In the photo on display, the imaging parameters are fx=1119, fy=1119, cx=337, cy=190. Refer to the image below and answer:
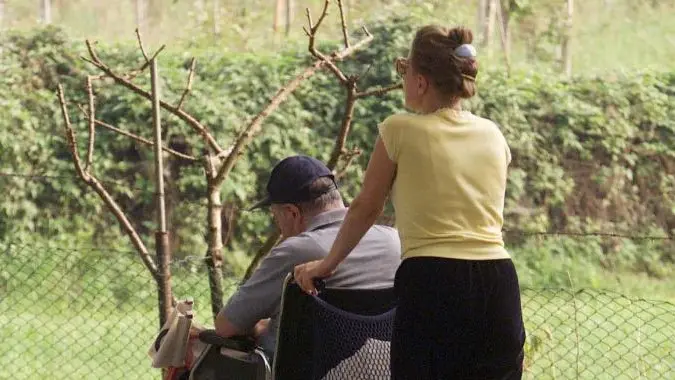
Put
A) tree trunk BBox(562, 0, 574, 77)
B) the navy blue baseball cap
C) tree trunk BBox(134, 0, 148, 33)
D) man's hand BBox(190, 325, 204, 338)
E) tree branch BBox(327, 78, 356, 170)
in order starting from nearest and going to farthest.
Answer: the navy blue baseball cap < man's hand BBox(190, 325, 204, 338) < tree branch BBox(327, 78, 356, 170) < tree trunk BBox(562, 0, 574, 77) < tree trunk BBox(134, 0, 148, 33)

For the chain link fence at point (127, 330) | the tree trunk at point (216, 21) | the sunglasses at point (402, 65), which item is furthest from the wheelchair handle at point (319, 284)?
the tree trunk at point (216, 21)

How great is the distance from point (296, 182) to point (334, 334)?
436mm

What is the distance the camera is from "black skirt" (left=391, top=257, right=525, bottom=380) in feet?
7.47

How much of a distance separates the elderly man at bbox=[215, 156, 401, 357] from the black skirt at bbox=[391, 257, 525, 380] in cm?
31

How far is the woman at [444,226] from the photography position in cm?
229

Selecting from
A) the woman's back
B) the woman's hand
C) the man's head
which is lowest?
the woman's hand

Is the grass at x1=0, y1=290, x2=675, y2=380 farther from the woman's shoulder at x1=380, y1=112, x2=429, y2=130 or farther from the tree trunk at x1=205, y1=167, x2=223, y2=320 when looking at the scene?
the woman's shoulder at x1=380, y1=112, x2=429, y2=130

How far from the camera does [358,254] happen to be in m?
2.64

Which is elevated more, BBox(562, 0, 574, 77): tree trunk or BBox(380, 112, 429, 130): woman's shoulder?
BBox(380, 112, 429, 130): woman's shoulder

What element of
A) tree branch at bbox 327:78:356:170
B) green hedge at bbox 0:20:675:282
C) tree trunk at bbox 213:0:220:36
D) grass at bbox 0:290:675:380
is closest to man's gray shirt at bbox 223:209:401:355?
tree branch at bbox 327:78:356:170

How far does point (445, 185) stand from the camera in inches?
90.7

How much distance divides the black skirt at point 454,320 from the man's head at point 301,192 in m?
0.52

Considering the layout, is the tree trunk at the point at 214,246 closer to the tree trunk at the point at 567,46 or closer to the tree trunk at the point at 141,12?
the tree trunk at the point at 567,46

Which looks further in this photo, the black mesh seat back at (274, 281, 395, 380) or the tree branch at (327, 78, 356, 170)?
the tree branch at (327, 78, 356, 170)
